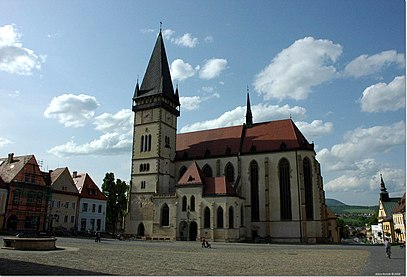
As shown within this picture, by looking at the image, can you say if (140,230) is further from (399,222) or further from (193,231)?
(399,222)

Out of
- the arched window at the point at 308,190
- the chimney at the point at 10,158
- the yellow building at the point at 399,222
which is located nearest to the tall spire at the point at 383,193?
the yellow building at the point at 399,222

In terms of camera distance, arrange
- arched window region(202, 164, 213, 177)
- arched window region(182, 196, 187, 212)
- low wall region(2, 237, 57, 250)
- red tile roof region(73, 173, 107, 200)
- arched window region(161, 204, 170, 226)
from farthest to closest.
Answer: red tile roof region(73, 173, 107, 200) → arched window region(202, 164, 213, 177) → arched window region(161, 204, 170, 226) → arched window region(182, 196, 187, 212) → low wall region(2, 237, 57, 250)

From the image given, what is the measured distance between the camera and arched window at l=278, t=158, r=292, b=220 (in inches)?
1863

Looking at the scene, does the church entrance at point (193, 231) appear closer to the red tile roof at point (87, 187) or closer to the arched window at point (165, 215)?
the arched window at point (165, 215)

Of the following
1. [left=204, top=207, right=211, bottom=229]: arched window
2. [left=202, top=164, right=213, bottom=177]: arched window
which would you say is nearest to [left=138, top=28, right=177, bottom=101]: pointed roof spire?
[left=202, top=164, right=213, bottom=177]: arched window

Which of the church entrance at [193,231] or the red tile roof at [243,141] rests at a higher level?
the red tile roof at [243,141]

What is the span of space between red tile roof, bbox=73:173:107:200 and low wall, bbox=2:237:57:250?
36147 millimetres

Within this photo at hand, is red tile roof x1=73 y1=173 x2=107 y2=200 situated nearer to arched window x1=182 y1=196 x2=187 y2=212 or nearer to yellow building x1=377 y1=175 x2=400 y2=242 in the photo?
arched window x1=182 y1=196 x2=187 y2=212

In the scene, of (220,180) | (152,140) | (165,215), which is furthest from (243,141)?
(165,215)

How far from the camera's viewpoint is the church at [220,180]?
152 ft

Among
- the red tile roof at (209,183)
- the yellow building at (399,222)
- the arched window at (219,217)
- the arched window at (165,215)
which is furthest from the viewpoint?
the yellow building at (399,222)

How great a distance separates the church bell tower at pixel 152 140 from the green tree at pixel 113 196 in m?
9.15

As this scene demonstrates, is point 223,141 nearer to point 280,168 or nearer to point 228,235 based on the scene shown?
point 280,168

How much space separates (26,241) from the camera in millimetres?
21234
